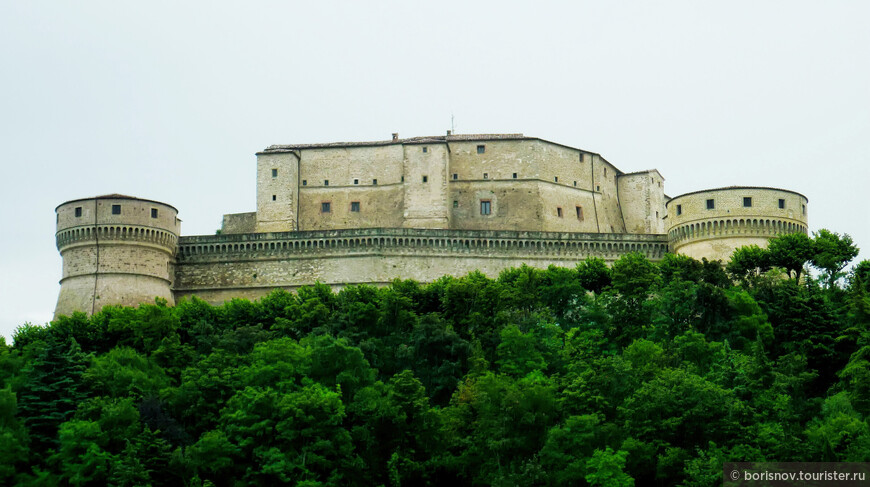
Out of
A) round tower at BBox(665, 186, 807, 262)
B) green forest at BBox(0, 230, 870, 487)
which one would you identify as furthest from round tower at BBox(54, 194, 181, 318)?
round tower at BBox(665, 186, 807, 262)

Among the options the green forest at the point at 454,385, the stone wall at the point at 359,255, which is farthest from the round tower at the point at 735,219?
the green forest at the point at 454,385

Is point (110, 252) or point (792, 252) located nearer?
point (792, 252)

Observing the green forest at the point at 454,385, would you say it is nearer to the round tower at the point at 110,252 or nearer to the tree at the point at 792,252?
the tree at the point at 792,252

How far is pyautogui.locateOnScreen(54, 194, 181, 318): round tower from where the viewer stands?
5988 cm

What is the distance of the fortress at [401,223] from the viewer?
199 feet

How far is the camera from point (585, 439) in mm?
40500

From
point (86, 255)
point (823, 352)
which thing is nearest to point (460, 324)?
point (823, 352)

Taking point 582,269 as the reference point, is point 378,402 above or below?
below

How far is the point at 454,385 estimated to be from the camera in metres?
48.3

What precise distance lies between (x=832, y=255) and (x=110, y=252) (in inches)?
1251

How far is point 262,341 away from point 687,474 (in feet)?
61.0

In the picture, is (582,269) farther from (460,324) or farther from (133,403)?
(133,403)

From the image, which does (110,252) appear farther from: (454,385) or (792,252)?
(792,252)

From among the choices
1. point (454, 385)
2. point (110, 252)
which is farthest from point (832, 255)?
point (110, 252)
